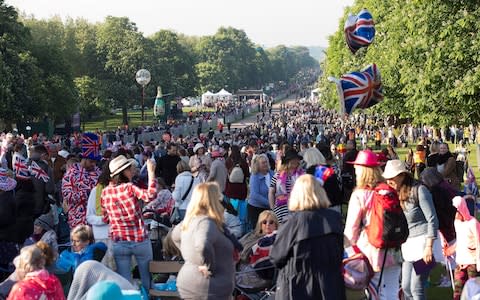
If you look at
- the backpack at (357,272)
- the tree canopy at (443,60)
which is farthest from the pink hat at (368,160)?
the tree canopy at (443,60)

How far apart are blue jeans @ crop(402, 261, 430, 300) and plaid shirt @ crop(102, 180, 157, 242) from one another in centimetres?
266

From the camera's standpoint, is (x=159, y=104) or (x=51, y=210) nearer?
(x=51, y=210)

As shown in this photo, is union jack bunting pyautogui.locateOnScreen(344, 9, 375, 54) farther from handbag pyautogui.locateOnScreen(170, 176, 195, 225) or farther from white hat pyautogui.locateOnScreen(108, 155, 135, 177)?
white hat pyautogui.locateOnScreen(108, 155, 135, 177)

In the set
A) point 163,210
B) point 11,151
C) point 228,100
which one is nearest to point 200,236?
point 163,210

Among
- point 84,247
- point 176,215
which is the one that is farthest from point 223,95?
point 84,247

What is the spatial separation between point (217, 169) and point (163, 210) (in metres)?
1.16

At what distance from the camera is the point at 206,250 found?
639cm

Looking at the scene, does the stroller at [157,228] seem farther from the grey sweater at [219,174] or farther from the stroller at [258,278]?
the stroller at [258,278]

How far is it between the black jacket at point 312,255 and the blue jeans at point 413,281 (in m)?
2.00

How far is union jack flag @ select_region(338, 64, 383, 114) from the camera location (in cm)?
1689

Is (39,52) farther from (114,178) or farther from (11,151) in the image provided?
(114,178)

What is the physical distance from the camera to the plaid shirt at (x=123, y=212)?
26.8ft

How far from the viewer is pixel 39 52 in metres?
59.5

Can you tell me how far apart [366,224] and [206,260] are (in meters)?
1.61
